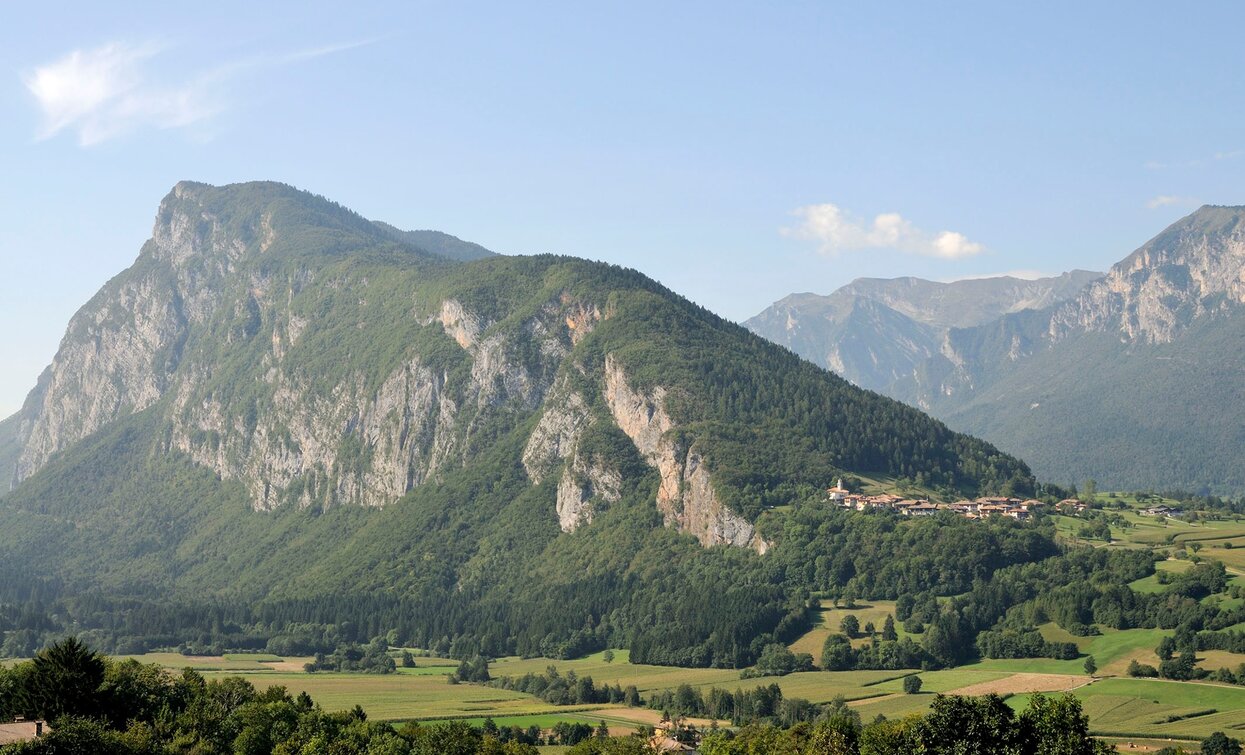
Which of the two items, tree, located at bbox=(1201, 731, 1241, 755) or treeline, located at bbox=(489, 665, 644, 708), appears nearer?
tree, located at bbox=(1201, 731, 1241, 755)

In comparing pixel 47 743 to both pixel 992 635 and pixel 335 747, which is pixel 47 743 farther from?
pixel 992 635

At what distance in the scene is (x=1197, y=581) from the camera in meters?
193

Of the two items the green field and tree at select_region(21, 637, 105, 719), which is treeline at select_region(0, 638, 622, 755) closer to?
tree at select_region(21, 637, 105, 719)

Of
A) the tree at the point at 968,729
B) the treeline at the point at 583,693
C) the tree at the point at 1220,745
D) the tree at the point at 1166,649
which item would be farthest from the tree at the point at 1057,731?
the treeline at the point at 583,693

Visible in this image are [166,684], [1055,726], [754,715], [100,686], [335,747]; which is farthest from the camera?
[754,715]

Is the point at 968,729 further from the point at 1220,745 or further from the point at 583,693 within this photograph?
the point at 583,693

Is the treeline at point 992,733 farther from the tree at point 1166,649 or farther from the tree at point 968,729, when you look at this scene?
the tree at point 1166,649

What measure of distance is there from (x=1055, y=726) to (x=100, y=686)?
80.8 metres

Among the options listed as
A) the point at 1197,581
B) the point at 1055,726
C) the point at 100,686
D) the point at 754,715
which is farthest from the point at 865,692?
the point at 100,686

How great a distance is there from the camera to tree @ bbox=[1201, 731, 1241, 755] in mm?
128250

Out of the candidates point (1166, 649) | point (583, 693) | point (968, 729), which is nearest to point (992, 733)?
point (968, 729)

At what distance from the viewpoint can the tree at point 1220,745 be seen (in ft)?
421

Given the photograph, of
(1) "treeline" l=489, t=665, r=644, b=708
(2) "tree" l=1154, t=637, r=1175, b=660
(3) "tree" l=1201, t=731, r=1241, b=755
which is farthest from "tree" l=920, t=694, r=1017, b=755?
(1) "treeline" l=489, t=665, r=644, b=708

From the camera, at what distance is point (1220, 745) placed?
12950 centimetres
